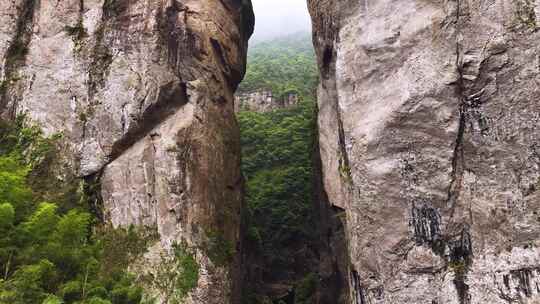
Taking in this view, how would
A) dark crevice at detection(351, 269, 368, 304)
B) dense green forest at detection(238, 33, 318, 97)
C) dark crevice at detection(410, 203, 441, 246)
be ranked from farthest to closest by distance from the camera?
dense green forest at detection(238, 33, 318, 97), dark crevice at detection(351, 269, 368, 304), dark crevice at detection(410, 203, 441, 246)

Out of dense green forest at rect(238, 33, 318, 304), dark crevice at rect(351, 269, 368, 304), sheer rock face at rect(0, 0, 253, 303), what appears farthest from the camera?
dense green forest at rect(238, 33, 318, 304)

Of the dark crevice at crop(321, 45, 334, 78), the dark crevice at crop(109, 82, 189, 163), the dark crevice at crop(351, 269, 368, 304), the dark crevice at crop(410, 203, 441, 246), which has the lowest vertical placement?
the dark crevice at crop(351, 269, 368, 304)

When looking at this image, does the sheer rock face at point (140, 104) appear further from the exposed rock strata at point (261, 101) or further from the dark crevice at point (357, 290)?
the exposed rock strata at point (261, 101)

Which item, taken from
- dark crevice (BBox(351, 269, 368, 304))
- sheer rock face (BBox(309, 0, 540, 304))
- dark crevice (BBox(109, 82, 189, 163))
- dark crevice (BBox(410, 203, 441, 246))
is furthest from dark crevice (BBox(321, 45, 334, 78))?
dark crevice (BBox(351, 269, 368, 304))

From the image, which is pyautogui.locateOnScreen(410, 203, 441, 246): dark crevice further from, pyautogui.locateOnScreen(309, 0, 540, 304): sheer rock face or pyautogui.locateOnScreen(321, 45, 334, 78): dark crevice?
pyautogui.locateOnScreen(321, 45, 334, 78): dark crevice

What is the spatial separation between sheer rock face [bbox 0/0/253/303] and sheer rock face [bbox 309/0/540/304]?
515 centimetres

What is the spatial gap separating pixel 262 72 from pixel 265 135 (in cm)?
2385

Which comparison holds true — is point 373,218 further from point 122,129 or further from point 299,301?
point 299,301

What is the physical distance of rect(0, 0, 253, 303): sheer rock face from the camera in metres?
15.8

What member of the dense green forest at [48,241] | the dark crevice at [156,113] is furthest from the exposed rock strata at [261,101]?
the dense green forest at [48,241]

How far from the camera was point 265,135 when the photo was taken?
39.5 m

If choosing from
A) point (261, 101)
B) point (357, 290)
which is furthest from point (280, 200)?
point (261, 101)

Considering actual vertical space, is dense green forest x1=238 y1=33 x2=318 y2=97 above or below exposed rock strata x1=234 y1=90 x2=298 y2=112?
above

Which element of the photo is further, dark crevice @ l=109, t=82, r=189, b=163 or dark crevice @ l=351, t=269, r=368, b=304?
dark crevice @ l=109, t=82, r=189, b=163
